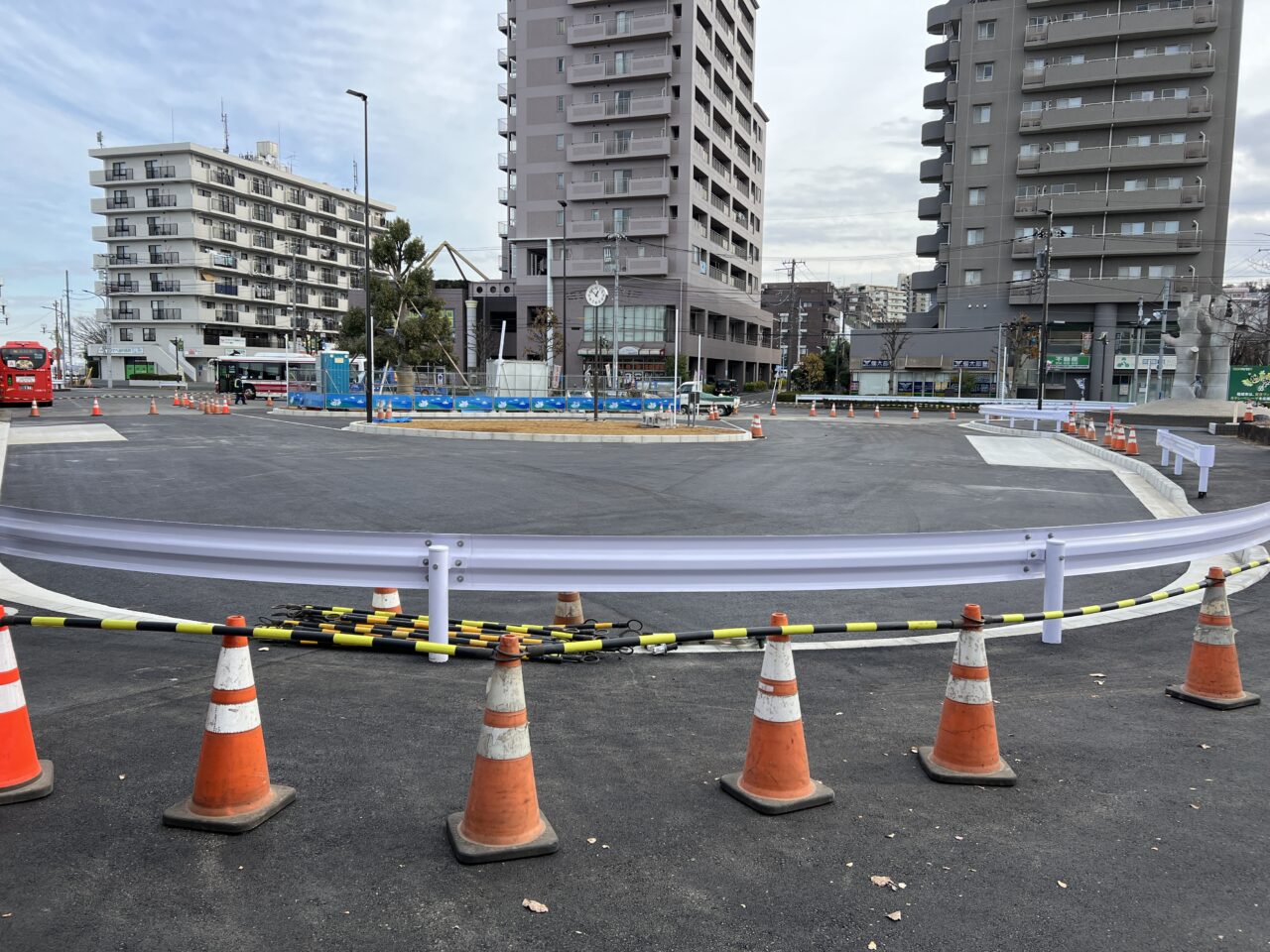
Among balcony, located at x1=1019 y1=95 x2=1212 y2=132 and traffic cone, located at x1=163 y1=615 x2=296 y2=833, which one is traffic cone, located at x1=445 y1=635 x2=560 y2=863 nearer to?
traffic cone, located at x1=163 y1=615 x2=296 y2=833

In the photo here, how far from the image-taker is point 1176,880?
329 centimetres

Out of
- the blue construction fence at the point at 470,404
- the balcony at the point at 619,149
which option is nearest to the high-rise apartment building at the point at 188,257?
the balcony at the point at 619,149

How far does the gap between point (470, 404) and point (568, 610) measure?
1523 inches

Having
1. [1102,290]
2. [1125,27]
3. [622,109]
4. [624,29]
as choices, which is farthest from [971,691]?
[624,29]

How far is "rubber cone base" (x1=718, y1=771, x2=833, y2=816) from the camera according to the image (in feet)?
12.4

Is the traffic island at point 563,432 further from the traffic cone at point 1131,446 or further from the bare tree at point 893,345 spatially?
the bare tree at point 893,345

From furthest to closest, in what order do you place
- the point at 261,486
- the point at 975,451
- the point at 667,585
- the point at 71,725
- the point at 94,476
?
the point at 975,451 < the point at 94,476 < the point at 261,486 < the point at 667,585 < the point at 71,725

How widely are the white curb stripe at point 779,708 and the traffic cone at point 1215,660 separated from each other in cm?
299

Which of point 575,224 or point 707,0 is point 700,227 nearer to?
point 575,224

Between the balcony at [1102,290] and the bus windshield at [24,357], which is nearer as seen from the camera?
the bus windshield at [24,357]

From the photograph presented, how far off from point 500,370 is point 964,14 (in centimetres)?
4975

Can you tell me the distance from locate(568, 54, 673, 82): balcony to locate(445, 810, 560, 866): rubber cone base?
2984 inches

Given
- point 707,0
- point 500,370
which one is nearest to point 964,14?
point 707,0

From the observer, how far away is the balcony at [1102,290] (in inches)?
2520
